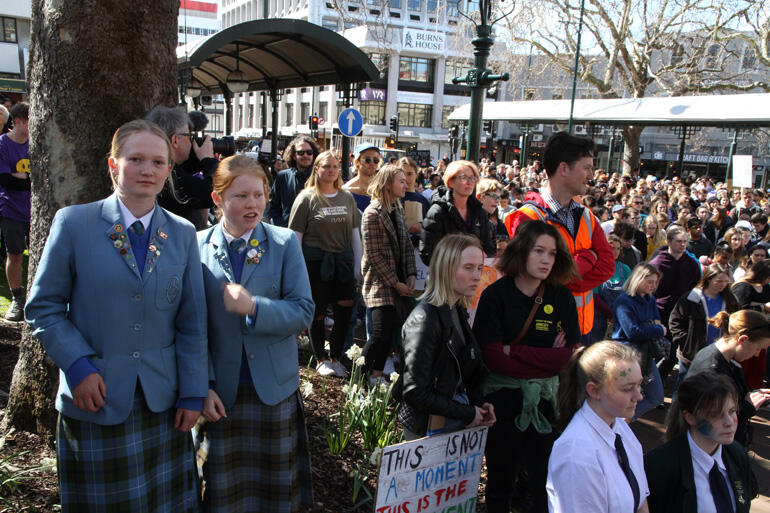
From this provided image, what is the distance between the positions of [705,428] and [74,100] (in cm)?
333

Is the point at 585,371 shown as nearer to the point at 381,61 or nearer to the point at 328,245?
the point at 328,245

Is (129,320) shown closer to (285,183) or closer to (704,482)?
(704,482)

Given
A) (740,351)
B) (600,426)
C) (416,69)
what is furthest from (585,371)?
(416,69)

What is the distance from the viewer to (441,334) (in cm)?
285

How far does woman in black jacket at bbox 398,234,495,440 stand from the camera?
278 centimetres

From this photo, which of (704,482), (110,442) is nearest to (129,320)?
(110,442)

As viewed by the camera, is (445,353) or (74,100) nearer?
(445,353)

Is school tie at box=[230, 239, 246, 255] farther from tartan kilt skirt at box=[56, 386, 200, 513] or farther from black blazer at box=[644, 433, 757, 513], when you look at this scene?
black blazer at box=[644, 433, 757, 513]

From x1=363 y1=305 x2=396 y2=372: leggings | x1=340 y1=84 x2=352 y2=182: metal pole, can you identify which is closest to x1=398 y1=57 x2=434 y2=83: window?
x1=340 y1=84 x2=352 y2=182: metal pole

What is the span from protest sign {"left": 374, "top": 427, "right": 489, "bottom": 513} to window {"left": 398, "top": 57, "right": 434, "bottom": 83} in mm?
58558

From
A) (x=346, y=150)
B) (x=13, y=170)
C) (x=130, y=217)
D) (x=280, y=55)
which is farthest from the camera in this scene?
(x=346, y=150)

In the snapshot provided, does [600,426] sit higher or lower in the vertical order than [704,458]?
higher

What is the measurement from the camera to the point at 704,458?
2.53 meters

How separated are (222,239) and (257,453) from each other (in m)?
0.95
